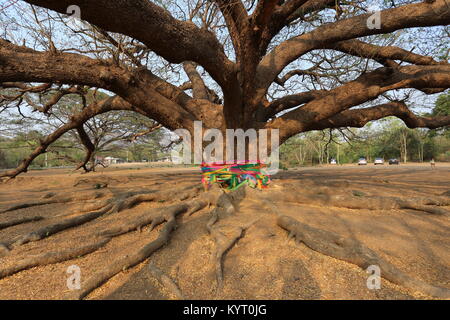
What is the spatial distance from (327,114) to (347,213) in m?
1.93

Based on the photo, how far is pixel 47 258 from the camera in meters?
2.11

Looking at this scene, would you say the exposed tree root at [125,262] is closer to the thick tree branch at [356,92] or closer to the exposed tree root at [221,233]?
the exposed tree root at [221,233]

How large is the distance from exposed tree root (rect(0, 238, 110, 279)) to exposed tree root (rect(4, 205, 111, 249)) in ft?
1.81

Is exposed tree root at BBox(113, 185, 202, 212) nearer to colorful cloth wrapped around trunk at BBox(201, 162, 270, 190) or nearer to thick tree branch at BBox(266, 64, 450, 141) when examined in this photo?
colorful cloth wrapped around trunk at BBox(201, 162, 270, 190)

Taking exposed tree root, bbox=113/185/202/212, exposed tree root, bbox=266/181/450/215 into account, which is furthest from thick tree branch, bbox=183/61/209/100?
exposed tree root, bbox=266/181/450/215

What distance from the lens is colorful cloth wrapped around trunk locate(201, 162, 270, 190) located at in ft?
13.2

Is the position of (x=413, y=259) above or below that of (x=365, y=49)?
below

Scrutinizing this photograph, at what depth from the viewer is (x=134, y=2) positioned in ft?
6.48

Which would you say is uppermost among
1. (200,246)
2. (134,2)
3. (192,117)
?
(134,2)

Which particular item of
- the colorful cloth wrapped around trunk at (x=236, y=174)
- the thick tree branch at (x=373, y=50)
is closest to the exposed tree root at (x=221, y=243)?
the colorful cloth wrapped around trunk at (x=236, y=174)

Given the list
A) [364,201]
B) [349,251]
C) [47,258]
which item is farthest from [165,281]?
[364,201]
